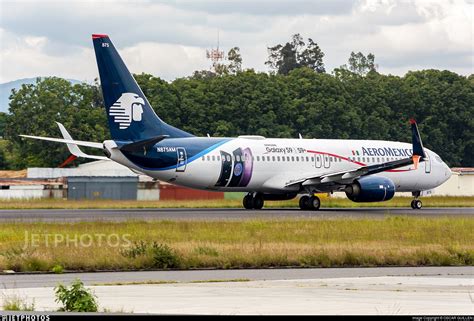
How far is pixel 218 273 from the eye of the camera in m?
26.1

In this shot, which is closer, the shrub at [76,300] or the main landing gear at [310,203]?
the shrub at [76,300]

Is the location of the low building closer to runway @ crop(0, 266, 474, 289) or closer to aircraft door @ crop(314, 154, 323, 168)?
aircraft door @ crop(314, 154, 323, 168)

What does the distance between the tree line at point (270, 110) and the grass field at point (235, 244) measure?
69760mm

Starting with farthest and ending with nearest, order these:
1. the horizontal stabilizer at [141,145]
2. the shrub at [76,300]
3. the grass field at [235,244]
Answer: the horizontal stabilizer at [141,145] → the grass field at [235,244] → the shrub at [76,300]

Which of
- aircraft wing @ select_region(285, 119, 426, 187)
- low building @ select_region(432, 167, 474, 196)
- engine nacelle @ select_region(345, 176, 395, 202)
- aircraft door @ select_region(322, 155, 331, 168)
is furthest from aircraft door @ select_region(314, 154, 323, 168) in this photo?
low building @ select_region(432, 167, 474, 196)

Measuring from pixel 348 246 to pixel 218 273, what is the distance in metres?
7.33

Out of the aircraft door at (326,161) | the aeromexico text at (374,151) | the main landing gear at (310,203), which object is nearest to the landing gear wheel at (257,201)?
the main landing gear at (310,203)

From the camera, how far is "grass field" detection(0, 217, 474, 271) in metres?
27.8

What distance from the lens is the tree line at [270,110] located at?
118000 millimetres

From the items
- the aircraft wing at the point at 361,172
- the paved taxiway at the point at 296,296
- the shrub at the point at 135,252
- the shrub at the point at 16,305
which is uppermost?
the aircraft wing at the point at 361,172

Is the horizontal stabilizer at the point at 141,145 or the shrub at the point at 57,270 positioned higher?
the horizontal stabilizer at the point at 141,145

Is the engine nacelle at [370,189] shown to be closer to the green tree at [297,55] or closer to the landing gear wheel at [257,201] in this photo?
the landing gear wheel at [257,201]

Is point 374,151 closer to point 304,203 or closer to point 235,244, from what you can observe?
point 304,203

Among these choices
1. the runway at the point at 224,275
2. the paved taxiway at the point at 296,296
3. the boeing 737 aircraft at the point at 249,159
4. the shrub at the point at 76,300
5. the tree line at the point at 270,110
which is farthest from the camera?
the tree line at the point at 270,110
